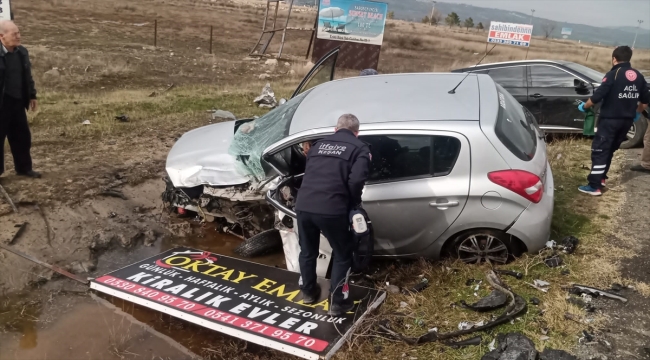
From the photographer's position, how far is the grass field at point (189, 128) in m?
4.05

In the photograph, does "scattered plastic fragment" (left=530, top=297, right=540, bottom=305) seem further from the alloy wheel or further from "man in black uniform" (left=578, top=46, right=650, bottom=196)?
"man in black uniform" (left=578, top=46, right=650, bottom=196)

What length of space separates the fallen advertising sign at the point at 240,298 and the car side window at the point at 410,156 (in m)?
1.05

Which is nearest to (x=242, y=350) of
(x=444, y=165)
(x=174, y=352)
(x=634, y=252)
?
(x=174, y=352)

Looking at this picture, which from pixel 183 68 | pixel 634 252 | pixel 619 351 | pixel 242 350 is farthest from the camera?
pixel 183 68

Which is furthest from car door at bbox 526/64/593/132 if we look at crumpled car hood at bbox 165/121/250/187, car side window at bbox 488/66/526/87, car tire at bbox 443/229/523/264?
crumpled car hood at bbox 165/121/250/187

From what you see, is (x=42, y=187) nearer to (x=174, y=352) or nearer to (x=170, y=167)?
(x=170, y=167)

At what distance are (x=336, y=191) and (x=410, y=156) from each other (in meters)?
0.99

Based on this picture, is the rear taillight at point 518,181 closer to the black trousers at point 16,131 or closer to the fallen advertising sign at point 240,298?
the fallen advertising sign at point 240,298

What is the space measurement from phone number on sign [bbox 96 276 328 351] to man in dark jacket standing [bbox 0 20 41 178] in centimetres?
263

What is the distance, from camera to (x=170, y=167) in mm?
5676

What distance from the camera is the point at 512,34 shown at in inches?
1106

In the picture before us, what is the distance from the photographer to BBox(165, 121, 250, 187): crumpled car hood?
539 cm

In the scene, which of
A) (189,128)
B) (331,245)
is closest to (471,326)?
(331,245)

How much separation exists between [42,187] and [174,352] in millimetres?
3283
